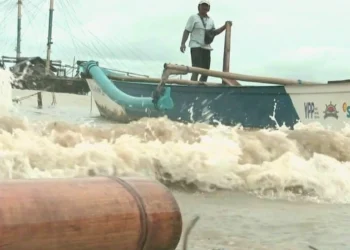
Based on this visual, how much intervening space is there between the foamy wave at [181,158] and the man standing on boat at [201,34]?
122 inches

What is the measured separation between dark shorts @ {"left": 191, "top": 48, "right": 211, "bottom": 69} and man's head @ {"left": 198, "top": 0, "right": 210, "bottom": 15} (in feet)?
2.06

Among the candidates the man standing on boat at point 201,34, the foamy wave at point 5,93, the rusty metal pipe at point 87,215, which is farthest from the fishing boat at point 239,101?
the rusty metal pipe at point 87,215

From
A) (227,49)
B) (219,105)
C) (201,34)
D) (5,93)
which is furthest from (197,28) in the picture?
(5,93)

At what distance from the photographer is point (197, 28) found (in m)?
10.9

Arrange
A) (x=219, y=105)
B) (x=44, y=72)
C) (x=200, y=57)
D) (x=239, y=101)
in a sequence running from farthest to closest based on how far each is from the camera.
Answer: (x=44, y=72), (x=200, y=57), (x=219, y=105), (x=239, y=101)

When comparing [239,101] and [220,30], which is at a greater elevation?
[220,30]

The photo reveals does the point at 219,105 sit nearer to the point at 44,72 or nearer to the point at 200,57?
the point at 200,57

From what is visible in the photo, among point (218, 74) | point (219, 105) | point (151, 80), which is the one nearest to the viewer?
point (219, 105)

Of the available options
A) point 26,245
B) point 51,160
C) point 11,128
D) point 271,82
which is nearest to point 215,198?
point 51,160

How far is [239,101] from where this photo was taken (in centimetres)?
1043

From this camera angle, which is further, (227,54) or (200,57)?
(227,54)

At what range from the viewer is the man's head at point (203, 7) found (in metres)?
10.8

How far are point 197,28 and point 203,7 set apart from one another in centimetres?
35

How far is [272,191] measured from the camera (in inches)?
254
